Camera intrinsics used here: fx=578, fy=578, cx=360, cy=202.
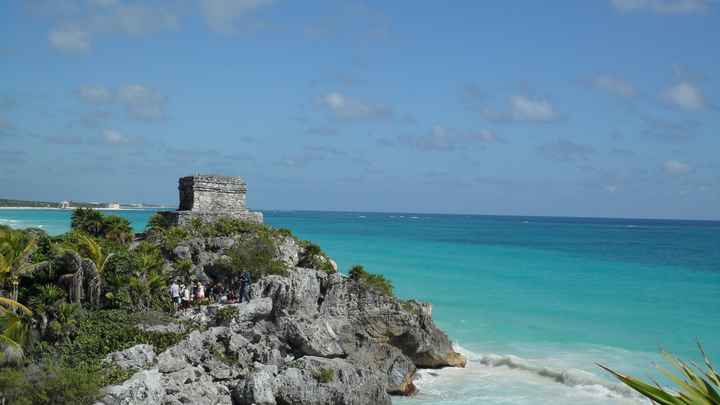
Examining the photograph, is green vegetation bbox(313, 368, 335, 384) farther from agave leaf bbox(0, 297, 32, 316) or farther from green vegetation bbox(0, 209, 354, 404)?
agave leaf bbox(0, 297, 32, 316)

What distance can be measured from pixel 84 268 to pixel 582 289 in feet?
66.0

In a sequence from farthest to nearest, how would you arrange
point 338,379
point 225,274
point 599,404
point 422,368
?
point 225,274, point 422,368, point 599,404, point 338,379

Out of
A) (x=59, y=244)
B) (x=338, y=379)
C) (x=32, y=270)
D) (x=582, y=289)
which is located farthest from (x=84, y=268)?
(x=582, y=289)

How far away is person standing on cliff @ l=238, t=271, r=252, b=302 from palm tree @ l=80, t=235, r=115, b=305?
9.76ft

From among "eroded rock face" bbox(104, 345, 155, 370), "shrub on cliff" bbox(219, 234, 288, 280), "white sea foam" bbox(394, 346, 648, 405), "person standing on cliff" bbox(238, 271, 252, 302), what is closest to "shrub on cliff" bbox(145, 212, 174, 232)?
"shrub on cliff" bbox(219, 234, 288, 280)

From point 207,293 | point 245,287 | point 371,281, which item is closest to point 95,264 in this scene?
point 207,293

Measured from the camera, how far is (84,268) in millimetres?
12062

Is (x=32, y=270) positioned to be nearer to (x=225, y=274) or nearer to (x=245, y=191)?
(x=225, y=274)

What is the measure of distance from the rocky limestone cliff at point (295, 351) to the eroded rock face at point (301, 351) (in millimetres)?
18

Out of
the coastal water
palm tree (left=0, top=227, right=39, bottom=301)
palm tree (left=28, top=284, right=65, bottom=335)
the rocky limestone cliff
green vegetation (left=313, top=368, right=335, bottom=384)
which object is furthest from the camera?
the coastal water

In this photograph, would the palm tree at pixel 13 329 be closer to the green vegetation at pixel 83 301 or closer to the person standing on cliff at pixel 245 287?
the green vegetation at pixel 83 301

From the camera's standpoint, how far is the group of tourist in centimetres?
1306

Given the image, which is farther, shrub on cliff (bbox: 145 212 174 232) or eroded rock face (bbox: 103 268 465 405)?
shrub on cliff (bbox: 145 212 174 232)

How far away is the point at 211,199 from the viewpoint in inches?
747
